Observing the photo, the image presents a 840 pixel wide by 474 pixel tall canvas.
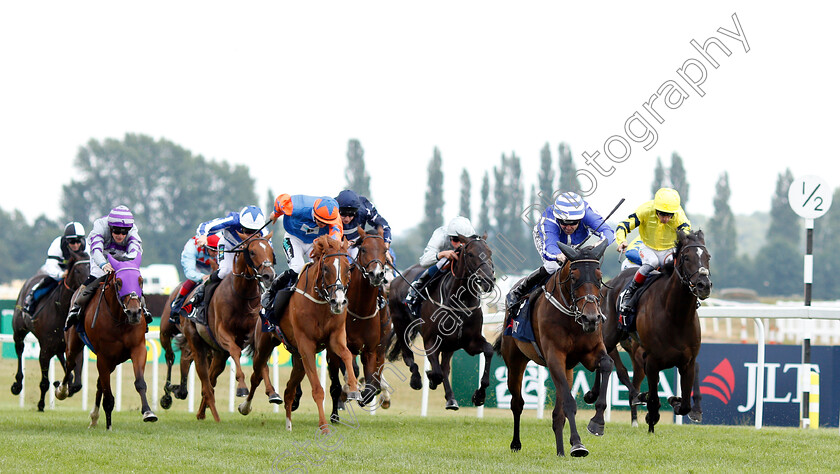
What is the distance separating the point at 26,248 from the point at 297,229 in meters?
64.3

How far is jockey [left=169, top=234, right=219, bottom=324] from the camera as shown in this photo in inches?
478

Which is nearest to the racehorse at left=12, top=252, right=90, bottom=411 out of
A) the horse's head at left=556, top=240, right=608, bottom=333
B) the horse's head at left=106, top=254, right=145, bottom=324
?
the horse's head at left=106, top=254, right=145, bottom=324

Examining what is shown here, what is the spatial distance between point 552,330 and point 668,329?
1826 millimetres

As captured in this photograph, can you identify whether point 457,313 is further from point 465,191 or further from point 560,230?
point 465,191

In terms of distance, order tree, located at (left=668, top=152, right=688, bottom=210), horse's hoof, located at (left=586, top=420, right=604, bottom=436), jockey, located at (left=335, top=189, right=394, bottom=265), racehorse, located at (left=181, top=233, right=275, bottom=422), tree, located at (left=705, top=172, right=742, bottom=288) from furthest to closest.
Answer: tree, located at (left=705, top=172, right=742, bottom=288), tree, located at (left=668, top=152, right=688, bottom=210), racehorse, located at (left=181, top=233, right=275, bottom=422), jockey, located at (left=335, top=189, right=394, bottom=265), horse's hoof, located at (left=586, top=420, right=604, bottom=436)

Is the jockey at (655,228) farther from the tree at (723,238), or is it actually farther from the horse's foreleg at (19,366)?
the tree at (723,238)

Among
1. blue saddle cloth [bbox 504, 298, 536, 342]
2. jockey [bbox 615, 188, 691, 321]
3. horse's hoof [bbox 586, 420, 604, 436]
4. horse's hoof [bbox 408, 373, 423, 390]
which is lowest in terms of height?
horse's hoof [bbox 586, 420, 604, 436]

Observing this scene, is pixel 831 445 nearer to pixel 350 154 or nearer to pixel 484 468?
pixel 484 468

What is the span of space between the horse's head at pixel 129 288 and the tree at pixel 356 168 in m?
47.4

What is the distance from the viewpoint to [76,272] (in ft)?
37.9

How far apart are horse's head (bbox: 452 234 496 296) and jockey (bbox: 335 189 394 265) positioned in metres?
0.72

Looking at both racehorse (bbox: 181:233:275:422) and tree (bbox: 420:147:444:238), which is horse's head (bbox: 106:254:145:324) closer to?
racehorse (bbox: 181:233:275:422)

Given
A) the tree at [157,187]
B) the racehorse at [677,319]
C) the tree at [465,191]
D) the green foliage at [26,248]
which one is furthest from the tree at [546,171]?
the racehorse at [677,319]

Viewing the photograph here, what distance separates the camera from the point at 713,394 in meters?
12.5
